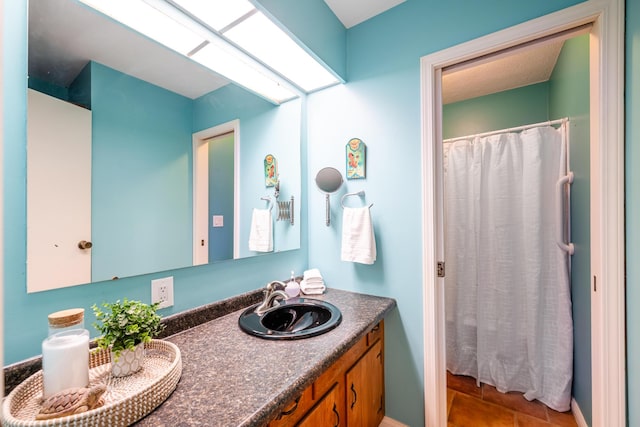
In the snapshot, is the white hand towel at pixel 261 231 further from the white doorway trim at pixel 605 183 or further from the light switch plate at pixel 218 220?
the white doorway trim at pixel 605 183

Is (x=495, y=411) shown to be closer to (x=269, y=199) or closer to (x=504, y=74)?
(x=269, y=199)

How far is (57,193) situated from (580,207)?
2451mm

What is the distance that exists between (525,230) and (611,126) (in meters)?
1.07

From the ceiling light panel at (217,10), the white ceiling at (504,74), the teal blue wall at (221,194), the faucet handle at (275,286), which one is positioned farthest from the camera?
the white ceiling at (504,74)

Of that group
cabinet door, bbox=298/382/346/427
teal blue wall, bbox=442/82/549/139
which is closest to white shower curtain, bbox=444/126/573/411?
teal blue wall, bbox=442/82/549/139

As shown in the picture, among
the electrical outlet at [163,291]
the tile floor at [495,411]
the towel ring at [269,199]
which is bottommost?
the tile floor at [495,411]

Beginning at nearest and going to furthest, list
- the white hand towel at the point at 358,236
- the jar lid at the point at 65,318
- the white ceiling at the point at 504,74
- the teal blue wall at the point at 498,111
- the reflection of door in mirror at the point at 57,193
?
the jar lid at the point at 65,318
the reflection of door in mirror at the point at 57,193
the white hand towel at the point at 358,236
the white ceiling at the point at 504,74
the teal blue wall at the point at 498,111

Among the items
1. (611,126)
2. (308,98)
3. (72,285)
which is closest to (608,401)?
(611,126)

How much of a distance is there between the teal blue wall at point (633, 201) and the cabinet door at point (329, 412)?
1046 mm

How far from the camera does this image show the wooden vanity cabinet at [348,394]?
2.89 feet

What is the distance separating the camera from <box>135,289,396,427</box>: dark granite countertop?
66 cm

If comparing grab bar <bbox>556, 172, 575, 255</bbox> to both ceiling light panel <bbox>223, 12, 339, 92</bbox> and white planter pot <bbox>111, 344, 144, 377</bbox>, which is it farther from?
white planter pot <bbox>111, 344, 144, 377</bbox>

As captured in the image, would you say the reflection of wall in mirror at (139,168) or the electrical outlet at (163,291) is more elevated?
the reflection of wall in mirror at (139,168)

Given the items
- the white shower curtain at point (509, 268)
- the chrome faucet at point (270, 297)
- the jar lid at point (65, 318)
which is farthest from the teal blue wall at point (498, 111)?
the jar lid at point (65, 318)
